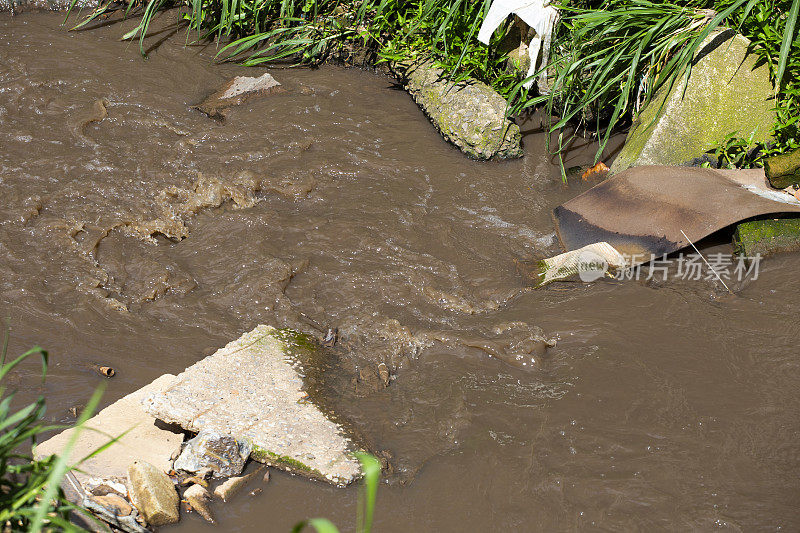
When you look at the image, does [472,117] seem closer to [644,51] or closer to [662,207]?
[644,51]

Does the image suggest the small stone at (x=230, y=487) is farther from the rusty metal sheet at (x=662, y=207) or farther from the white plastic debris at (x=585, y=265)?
the rusty metal sheet at (x=662, y=207)

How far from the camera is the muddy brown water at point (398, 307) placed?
Answer: 2609 millimetres

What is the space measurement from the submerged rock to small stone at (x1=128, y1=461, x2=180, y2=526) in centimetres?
13

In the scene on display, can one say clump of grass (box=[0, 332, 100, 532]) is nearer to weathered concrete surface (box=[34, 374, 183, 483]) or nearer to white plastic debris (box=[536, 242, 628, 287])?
weathered concrete surface (box=[34, 374, 183, 483])

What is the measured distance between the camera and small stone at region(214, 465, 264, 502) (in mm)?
2518

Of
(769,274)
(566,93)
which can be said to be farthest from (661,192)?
(566,93)

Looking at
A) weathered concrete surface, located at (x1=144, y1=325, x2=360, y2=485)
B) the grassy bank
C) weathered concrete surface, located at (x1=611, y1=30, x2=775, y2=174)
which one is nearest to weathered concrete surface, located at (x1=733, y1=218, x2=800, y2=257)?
the grassy bank

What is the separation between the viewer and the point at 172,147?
15.4ft

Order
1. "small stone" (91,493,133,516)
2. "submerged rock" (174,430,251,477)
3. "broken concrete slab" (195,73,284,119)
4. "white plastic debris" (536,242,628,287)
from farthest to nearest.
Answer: "broken concrete slab" (195,73,284,119) < "white plastic debris" (536,242,628,287) < "submerged rock" (174,430,251,477) < "small stone" (91,493,133,516)

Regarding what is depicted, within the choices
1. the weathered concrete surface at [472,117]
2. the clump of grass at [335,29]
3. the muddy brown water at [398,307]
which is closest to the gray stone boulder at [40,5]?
the clump of grass at [335,29]

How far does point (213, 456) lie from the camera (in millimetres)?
2555

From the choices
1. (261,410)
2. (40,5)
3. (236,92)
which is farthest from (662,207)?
(40,5)

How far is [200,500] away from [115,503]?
0.29 metres

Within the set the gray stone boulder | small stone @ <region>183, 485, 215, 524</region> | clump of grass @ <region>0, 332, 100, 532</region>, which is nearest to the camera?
clump of grass @ <region>0, 332, 100, 532</region>
